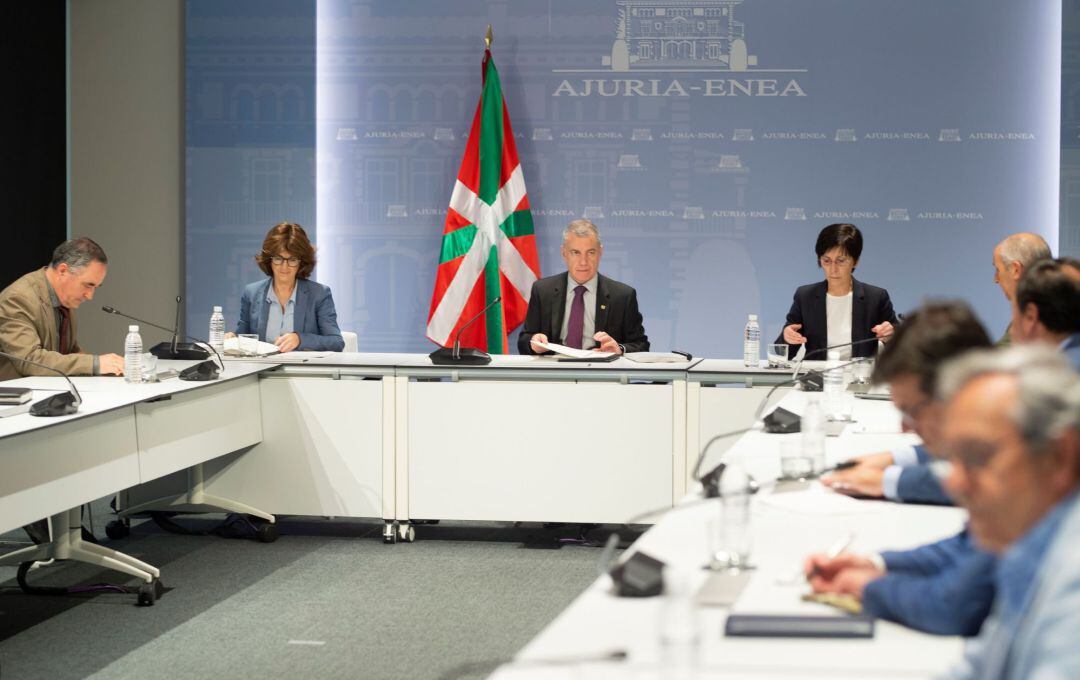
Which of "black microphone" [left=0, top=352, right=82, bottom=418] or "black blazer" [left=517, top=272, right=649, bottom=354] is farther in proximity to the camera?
"black blazer" [left=517, top=272, right=649, bottom=354]

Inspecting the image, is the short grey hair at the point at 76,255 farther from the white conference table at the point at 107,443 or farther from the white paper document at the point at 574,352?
the white paper document at the point at 574,352

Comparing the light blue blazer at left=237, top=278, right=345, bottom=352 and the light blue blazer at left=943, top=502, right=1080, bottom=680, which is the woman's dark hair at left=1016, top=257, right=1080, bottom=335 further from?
the light blue blazer at left=237, top=278, right=345, bottom=352

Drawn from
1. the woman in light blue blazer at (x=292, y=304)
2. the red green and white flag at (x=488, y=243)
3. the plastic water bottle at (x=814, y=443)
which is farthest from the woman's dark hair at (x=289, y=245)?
the plastic water bottle at (x=814, y=443)

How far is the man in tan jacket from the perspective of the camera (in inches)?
186

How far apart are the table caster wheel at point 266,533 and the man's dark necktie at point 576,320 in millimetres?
1565

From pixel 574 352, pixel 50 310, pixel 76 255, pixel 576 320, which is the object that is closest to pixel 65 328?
pixel 50 310

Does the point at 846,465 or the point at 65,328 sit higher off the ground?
the point at 65,328

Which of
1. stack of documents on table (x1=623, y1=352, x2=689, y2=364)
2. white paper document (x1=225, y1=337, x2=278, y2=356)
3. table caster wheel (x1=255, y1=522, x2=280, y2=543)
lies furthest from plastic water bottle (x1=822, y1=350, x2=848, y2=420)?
white paper document (x1=225, y1=337, x2=278, y2=356)

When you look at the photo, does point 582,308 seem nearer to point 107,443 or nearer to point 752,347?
point 752,347

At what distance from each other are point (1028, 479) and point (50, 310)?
4.34 m

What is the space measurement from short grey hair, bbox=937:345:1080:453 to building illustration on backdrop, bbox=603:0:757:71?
19.1 feet

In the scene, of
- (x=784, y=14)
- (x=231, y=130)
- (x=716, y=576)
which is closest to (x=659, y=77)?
(x=784, y=14)

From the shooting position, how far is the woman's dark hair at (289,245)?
5.78 m

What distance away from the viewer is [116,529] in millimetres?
5293
